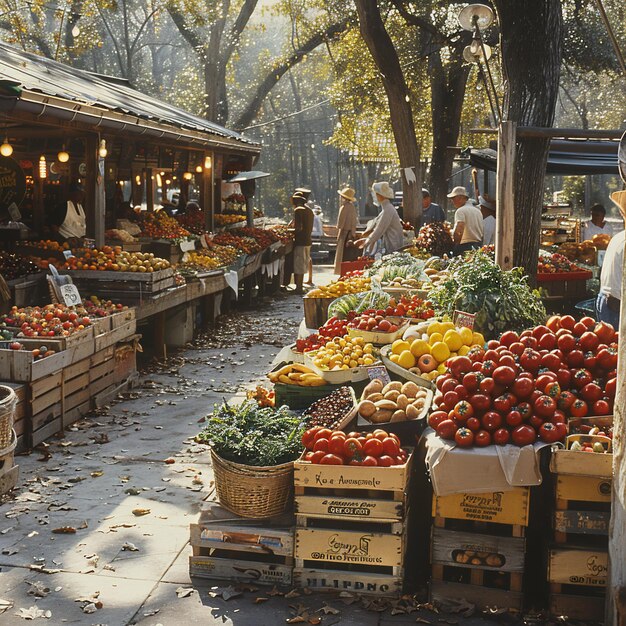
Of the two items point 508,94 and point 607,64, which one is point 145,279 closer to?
point 508,94

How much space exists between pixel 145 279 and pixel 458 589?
725cm

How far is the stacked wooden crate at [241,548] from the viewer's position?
4.95 meters

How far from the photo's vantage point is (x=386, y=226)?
1388cm

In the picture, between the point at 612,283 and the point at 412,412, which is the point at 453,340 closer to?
the point at 412,412

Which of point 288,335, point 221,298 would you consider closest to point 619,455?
point 288,335

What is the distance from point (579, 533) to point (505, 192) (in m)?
3.92

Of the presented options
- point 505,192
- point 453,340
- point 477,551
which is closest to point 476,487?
point 477,551

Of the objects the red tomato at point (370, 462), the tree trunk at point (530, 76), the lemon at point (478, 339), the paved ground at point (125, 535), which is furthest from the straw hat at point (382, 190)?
the red tomato at point (370, 462)

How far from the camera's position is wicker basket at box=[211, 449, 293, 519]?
197 inches

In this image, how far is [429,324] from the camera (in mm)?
7332

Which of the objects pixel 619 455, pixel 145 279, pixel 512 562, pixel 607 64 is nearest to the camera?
pixel 619 455

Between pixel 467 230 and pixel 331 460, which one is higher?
pixel 467 230

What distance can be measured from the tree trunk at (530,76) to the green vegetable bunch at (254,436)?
186 inches

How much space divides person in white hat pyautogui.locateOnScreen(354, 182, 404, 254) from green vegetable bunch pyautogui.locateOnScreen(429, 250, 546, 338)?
6.12 m
